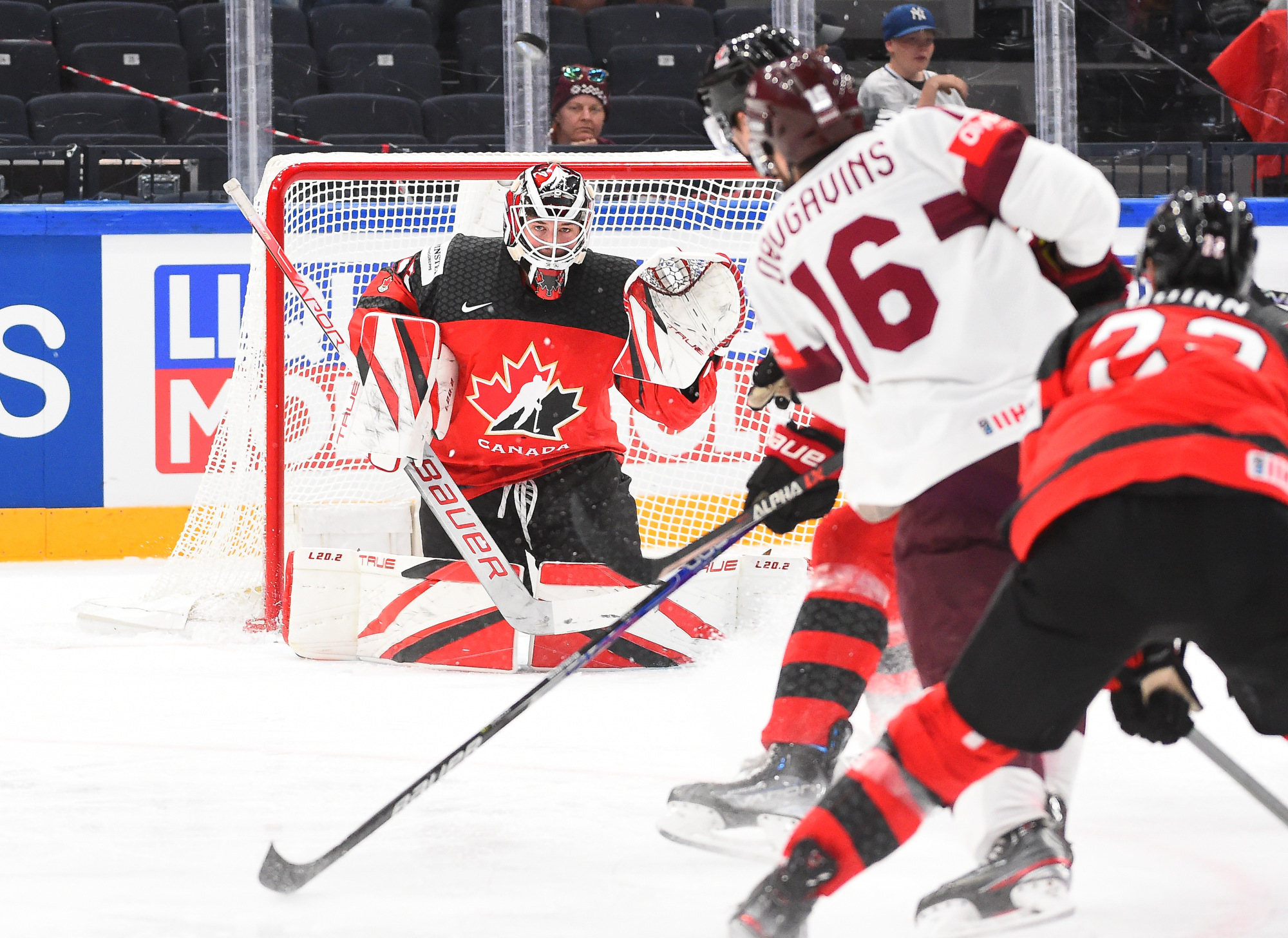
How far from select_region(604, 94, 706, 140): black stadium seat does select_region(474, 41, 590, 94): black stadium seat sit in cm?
30

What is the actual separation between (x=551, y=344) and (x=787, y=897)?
6.01ft

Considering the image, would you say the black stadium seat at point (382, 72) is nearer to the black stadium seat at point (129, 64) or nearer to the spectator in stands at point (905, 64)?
the black stadium seat at point (129, 64)

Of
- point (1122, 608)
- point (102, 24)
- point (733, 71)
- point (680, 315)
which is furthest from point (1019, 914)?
point (102, 24)

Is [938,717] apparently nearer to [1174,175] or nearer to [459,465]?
[459,465]

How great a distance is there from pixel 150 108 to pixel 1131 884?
184 inches

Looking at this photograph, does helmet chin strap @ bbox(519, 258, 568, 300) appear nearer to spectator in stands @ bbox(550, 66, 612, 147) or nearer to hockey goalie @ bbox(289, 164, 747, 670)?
hockey goalie @ bbox(289, 164, 747, 670)

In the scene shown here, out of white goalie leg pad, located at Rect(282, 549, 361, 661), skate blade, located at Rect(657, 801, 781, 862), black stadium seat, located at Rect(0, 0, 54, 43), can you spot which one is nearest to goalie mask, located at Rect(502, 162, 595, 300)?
white goalie leg pad, located at Rect(282, 549, 361, 661)

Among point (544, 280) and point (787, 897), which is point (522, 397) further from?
point (787, 897)

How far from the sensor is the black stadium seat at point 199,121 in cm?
523

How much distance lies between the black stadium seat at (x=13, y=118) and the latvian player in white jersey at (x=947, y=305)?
13.9 feet

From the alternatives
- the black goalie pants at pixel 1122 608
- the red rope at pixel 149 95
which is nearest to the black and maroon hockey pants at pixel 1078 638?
the black goalie pants at pixel 1122 608

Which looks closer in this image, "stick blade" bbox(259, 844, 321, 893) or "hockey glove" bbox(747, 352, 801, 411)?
"stick blade" bbox(259, 844, 321, 893)

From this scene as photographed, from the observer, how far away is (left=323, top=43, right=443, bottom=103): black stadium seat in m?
5.49

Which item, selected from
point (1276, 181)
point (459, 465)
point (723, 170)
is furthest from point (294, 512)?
point (1276, 181)
